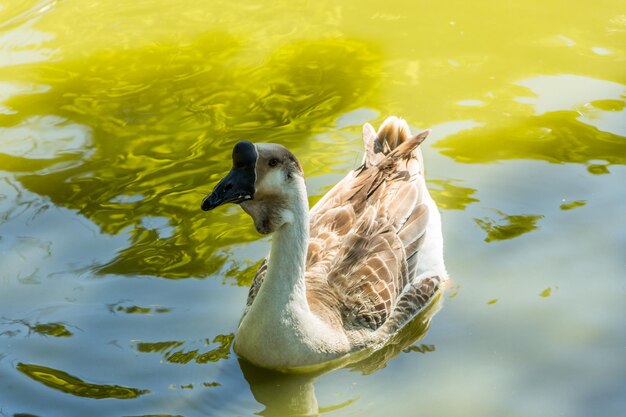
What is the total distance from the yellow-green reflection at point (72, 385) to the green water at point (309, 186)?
2 centimetres

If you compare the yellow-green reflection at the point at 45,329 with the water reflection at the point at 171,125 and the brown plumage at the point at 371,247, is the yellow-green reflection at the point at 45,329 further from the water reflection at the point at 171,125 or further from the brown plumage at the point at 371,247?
the brown plumage at the point at 371,247

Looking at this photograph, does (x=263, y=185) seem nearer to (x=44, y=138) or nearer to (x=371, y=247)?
(x=371, y=247)

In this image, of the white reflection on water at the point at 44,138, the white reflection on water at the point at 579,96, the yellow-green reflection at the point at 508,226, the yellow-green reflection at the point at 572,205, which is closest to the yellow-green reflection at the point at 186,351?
the yellow-green reflection at the point at 508,226

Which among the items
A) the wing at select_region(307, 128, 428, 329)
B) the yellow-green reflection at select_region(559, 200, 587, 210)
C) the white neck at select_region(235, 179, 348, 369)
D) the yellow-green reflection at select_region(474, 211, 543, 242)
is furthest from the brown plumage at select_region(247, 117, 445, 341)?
the yellow-green reflection at select_region(559, 200, 587, 210)

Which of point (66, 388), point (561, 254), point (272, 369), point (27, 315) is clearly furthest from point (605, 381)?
point (27, 315)

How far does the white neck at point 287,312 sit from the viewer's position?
6293mm

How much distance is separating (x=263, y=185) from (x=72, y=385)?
1.84m

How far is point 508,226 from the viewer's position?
320 inches

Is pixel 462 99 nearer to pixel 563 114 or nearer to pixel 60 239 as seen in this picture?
pixel 563 114

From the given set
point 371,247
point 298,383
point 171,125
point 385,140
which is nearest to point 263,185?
point 298,383

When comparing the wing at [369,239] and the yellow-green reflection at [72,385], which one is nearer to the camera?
the yellow-green reflection at [72,385]

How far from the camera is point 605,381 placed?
21.0ft

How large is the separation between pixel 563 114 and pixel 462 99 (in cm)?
104

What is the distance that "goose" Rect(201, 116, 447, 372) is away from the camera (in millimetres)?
6137
